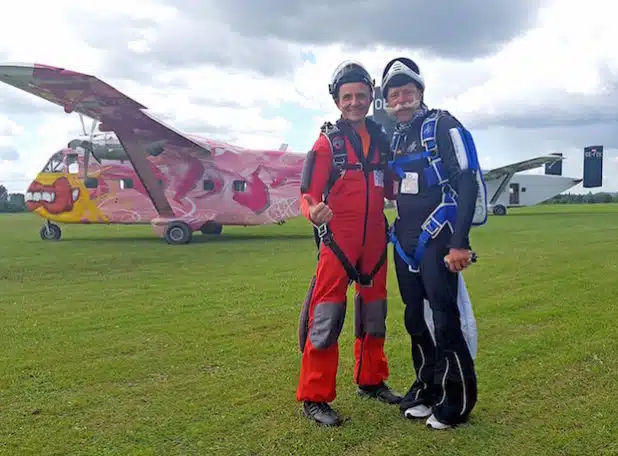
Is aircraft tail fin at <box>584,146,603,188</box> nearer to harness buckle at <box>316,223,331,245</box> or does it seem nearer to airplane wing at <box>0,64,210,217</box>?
airplane wing at <box>0,64,210,217</box>

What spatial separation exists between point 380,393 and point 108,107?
40.4 ft

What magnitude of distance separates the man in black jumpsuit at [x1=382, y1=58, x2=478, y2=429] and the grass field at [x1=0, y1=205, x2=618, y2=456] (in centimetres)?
24

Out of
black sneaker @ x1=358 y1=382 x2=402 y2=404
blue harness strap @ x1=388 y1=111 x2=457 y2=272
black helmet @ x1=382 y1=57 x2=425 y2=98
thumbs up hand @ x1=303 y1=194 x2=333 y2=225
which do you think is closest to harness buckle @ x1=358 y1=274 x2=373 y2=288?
blue harness strap @ x1=388 y1=111 x2=457 y2=272

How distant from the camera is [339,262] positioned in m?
3.49

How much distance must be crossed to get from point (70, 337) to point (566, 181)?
3786 centimetres

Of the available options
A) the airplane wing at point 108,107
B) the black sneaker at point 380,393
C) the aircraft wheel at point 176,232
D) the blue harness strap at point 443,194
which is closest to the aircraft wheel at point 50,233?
the airplane wing at point 108,107

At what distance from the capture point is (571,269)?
905 centimetres

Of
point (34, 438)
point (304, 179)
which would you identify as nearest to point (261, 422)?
point (34, 438)

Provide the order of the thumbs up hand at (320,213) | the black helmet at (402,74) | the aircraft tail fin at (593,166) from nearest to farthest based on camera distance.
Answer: the thumbs up hand at (320,213) → the black helmet at (402,74) → the aircraft tail fin at (593,166)

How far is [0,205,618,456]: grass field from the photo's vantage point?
3175 mm

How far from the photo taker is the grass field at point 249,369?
317 centimetres

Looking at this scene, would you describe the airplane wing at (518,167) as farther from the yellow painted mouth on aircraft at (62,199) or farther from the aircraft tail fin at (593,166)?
the yellow painted mouth on aircraft at (62,199)

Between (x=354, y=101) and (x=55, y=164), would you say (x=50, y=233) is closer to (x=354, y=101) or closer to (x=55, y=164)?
(x=55, y=164)

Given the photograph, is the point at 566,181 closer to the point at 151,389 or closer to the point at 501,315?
Result: the point at 501,315
